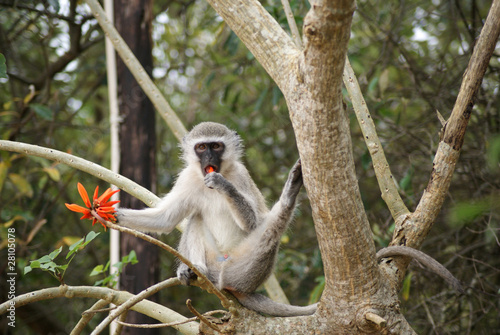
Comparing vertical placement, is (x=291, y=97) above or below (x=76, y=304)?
above

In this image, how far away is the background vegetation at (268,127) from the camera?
16.5ft

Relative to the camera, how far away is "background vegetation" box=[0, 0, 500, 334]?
5039 millimetres

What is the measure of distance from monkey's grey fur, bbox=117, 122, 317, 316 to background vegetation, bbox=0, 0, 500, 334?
1.02 m

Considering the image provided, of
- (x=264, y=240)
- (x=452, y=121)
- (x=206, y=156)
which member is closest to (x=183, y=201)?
(x=206, y=156)

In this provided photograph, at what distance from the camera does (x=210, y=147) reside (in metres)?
4.07

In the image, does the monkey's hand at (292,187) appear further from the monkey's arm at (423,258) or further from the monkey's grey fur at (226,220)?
the monkey's arm at (423,258)

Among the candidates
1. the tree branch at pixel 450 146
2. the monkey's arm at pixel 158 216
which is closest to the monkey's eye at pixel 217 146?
the monkey's arm at pixel 158 216

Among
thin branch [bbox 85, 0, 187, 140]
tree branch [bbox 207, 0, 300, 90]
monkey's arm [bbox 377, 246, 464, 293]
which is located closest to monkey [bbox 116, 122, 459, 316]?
thin branch [bbox 85, 0, 187, 140]

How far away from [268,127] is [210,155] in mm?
3679

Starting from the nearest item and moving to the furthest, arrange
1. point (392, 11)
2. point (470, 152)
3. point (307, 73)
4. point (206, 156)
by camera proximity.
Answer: point (307, 73) → point (206, 156) → point (470, 152) → point (392, 11)

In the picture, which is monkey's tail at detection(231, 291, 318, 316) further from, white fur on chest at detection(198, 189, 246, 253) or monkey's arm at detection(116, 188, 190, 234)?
monkey's arm at detection(116, 188, 190, 234)

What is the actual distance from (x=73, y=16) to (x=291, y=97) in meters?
4.93

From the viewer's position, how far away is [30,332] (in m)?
7.26

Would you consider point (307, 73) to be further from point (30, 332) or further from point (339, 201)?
point (30, 332)
